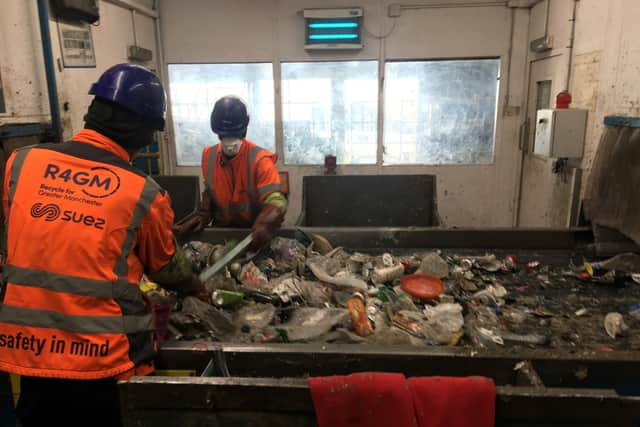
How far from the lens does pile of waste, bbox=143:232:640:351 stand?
5.04ft

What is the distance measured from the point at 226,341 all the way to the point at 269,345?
0.68 feet

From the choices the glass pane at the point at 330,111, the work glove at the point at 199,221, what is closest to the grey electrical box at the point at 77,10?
the work glove at the point at 199,221

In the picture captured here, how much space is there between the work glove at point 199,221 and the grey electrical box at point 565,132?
234 centimetres

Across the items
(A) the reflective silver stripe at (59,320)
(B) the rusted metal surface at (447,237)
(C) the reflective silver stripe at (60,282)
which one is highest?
(C) the reflective silver stripe at (60,282)

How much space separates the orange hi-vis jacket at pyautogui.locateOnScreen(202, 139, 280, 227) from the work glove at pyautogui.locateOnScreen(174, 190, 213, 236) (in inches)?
1.5

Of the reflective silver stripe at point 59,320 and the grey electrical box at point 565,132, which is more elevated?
the grey electrical box at point 565,132

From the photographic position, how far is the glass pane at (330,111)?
4531 millimetres

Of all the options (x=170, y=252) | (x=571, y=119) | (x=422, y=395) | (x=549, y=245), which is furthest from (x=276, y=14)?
(x=422, y=395)

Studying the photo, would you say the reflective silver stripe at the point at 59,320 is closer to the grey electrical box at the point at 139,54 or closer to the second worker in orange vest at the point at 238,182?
the second worker in orange vest at the point at 238,182

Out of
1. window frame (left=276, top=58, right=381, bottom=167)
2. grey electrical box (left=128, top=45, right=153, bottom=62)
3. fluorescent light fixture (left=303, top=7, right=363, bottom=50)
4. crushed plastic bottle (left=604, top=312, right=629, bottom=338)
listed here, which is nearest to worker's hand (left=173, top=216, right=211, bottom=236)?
crushed plastic bottle (left=604, top=312, right=629, bottom=338)

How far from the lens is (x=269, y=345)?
1380mm

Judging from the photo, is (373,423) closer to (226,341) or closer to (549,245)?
(226,341)

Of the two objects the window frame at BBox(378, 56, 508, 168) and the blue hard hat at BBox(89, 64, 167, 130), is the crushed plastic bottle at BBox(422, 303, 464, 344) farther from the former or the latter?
the window frame at BBox(378, 56, 508, 168)

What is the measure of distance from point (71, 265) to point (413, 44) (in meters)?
4.02
